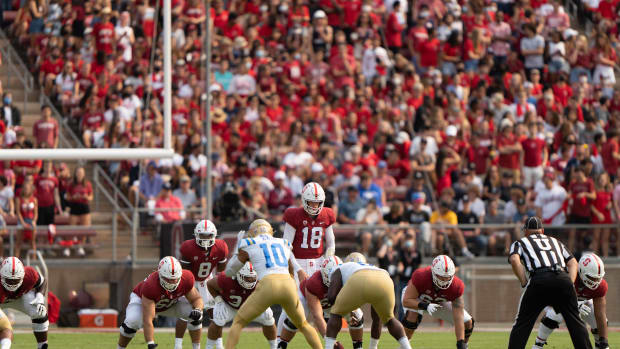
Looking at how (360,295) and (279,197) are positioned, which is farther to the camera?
(279,197)

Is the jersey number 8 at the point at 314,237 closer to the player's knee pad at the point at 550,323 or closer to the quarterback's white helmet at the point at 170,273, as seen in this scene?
the quarterback's white helmet at the point at 170,273

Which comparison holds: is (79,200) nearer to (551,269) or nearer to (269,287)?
(269,287)

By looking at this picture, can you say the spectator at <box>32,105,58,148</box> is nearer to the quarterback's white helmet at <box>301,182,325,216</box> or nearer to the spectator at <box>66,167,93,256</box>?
the spectator at <box>66,167,93,256</box>

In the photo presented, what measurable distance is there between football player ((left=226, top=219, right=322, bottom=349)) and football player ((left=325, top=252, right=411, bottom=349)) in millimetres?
305

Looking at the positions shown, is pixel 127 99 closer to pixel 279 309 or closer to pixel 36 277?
pixel 279 309

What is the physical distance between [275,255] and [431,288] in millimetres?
2098

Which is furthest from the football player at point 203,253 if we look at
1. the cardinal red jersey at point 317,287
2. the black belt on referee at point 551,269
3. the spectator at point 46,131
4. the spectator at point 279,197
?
the spectator at point 279,197

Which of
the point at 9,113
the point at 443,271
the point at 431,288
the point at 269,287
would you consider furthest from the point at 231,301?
the point at 9,113

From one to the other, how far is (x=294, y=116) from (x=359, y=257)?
9596mm

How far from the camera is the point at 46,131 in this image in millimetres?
18922

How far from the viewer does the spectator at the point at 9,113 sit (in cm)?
1780

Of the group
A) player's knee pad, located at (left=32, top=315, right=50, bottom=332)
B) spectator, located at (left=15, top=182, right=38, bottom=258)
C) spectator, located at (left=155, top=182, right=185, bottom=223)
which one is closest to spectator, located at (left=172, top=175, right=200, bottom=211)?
spectator, located at (left=155, top=182, right=185, bottom=223)

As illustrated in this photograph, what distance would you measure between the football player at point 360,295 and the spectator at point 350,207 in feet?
24.2

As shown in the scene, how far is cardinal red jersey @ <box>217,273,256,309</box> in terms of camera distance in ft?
44.1
